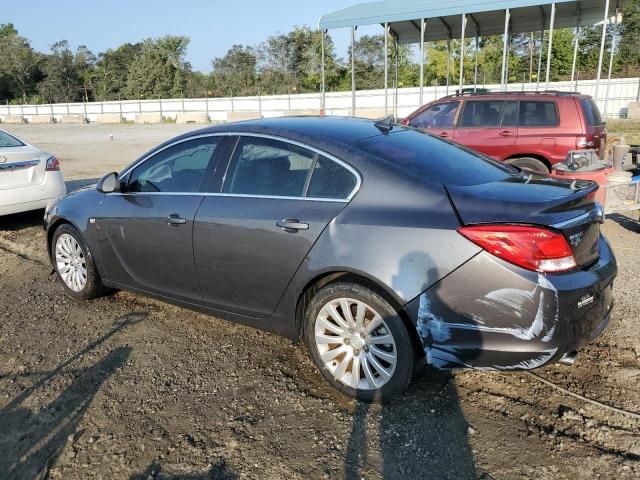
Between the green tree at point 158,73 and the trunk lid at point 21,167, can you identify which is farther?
the green tree at point 158,73

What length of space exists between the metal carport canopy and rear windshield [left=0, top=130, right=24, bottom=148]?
442 inches

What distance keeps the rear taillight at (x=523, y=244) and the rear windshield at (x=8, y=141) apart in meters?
7.04

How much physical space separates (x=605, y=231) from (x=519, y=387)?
14.8ft

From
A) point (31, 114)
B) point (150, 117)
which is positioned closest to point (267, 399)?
point (150, 117)

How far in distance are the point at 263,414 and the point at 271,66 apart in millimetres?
66450

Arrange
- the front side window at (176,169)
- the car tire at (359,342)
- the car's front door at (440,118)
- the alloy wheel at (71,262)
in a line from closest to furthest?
the car tire at (359,342) → the front side window at (176,169) → the alloy wheel at (71,262) → the car's front door at (440,118)

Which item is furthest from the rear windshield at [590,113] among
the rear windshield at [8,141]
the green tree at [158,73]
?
the green tree at [158,73]

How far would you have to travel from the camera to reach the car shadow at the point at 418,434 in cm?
266

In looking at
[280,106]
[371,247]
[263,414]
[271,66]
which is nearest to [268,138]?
[371,247]

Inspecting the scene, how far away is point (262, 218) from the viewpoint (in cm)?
349

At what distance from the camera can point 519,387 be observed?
11.1 ft

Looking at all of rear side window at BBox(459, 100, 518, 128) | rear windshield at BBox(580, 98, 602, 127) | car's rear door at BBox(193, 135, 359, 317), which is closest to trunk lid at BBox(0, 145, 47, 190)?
car's rear door at BBox(193, 135, 359, 317)

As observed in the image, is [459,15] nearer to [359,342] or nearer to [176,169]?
[176,169]

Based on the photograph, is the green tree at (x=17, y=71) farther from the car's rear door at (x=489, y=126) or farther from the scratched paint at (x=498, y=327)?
the scratched paint at (x=498, y=327)
